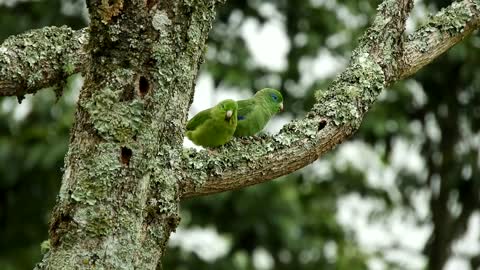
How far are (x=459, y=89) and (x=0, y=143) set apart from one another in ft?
18.0

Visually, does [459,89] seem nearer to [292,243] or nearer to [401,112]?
[401,112]

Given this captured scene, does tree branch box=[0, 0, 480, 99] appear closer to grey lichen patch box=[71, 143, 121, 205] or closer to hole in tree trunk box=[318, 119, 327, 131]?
hole in tree trunk box=[318, 119, 327, 131]

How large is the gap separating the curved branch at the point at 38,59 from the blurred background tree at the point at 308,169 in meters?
5.31

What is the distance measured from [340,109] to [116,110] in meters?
0.95

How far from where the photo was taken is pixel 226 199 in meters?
10.1

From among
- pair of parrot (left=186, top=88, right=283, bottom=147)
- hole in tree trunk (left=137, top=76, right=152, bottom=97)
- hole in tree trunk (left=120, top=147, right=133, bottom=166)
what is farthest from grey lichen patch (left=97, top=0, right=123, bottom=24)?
pair of parrot (left=186, top=88, right=283, bottom=147)

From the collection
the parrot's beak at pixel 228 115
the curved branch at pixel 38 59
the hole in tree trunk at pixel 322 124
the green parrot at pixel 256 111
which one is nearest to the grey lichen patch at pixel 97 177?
the curved branch at pixel 38 59

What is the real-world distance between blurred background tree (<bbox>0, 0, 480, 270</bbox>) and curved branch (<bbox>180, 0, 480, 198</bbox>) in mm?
5729

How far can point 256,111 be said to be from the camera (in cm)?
602


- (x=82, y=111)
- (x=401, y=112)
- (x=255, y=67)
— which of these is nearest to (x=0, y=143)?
(x=255, y=67)

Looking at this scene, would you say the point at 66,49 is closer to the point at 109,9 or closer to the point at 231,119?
the point at 109,9

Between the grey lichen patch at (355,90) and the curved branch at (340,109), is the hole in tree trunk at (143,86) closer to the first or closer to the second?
→ the curved branch at (340,109)

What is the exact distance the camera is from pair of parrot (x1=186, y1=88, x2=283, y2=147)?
5.23 meters

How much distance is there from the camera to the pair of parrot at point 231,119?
5230 millimetres
